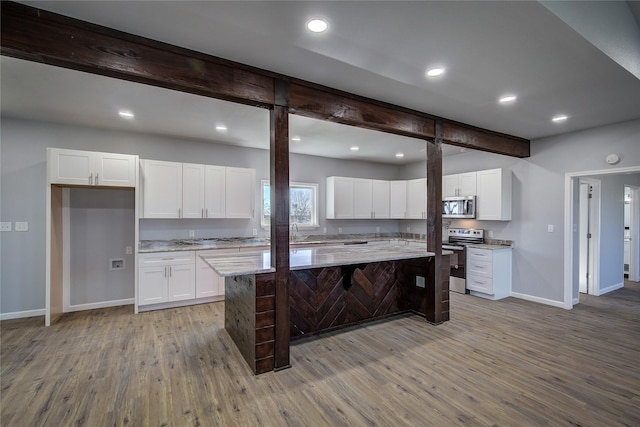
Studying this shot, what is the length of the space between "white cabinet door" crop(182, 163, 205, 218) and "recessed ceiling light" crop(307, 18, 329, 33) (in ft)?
11.0

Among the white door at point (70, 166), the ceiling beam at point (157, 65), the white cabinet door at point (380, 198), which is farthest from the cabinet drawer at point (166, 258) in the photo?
the white cabinet door at point (380, 198)

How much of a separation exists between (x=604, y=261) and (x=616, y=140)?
7.96 ft

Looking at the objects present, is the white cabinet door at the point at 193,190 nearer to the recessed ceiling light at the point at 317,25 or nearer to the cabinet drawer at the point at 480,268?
the recessed ceiling light at the point at 317,25

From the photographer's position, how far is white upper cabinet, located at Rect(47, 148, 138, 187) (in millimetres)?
3678

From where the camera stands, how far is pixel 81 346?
309 centimetres

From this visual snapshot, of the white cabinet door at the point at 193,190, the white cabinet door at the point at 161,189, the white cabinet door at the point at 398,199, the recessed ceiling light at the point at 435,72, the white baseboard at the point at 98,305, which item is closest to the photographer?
the recessed ceiling light at the point at 435,72

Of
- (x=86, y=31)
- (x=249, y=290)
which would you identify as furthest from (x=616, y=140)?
(x=86, y=31)

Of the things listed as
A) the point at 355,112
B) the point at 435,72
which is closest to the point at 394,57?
the point at 435,72

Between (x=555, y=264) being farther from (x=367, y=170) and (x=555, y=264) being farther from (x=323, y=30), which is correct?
(x=323, y=30)

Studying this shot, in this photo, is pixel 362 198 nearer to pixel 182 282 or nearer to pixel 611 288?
pixel 182 282

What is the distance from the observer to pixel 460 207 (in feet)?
17.7

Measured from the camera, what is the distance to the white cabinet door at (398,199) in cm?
665

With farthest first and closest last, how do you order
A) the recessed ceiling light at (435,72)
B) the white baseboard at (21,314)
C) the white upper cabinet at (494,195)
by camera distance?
the white upper cabinet at (494,195), the white baseboard at (21,314), the recessed ceiling light at (435,72)

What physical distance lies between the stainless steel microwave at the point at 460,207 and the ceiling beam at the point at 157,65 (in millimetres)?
2805
